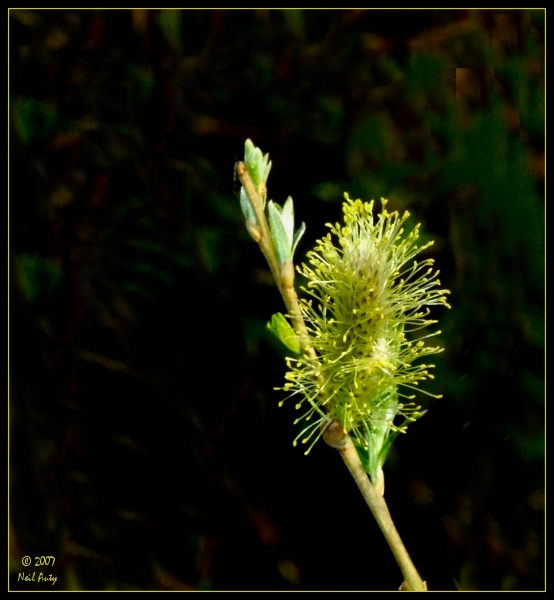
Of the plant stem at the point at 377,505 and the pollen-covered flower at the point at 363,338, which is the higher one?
the pollen-covered flower at the point at 363,338

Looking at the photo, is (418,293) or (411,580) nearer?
(411,580)

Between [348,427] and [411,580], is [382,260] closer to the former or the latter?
[348,427]

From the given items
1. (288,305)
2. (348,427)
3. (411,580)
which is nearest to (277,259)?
(288,305)

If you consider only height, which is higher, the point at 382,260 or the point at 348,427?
the point at 382,260

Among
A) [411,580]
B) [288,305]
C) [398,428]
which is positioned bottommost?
[411,580]

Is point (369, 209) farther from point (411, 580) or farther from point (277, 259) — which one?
point (411, 580)
